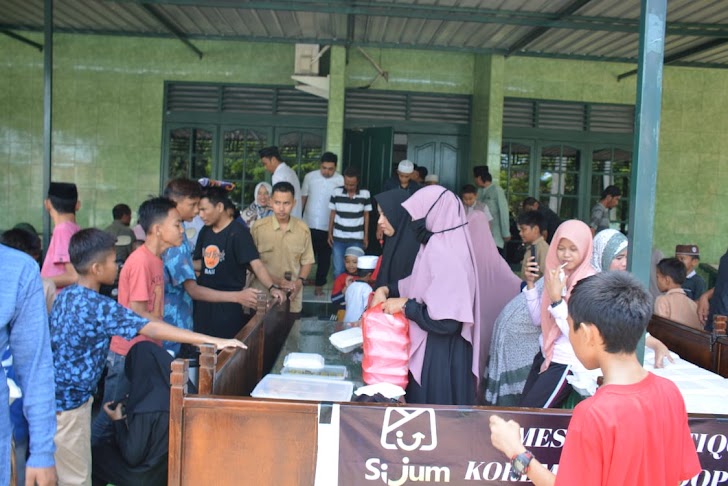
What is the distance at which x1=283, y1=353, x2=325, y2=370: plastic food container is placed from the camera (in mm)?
3295

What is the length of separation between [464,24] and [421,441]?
619 cm

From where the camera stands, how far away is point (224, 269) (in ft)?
14.3

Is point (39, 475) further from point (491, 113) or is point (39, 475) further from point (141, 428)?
point (491, 113)

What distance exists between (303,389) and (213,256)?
1.76 meters

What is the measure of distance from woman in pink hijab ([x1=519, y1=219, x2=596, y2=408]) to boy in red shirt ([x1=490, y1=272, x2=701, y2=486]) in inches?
40.0

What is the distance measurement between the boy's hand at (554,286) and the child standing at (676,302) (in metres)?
1.97

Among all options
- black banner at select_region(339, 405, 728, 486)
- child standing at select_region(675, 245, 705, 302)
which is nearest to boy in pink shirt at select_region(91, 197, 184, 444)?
black banner at select_region(339, 405, 728, 486)

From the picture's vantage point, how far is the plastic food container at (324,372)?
317 centimetres

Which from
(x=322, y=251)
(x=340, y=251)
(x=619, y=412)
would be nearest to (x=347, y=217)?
(x=340, y=251)

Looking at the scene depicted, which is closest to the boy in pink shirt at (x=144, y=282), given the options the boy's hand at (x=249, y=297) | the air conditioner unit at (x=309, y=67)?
the boy's hand at (x=249, y=297)

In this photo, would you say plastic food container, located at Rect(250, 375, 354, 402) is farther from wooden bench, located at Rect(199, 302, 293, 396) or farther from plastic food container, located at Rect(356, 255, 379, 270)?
plastic food container, located at Rect(356, 255, 379, 270)

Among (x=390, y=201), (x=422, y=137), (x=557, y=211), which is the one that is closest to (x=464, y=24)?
(x=422, y=137)

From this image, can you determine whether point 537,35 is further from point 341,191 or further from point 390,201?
point 390,201

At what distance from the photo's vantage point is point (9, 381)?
1.95 m
